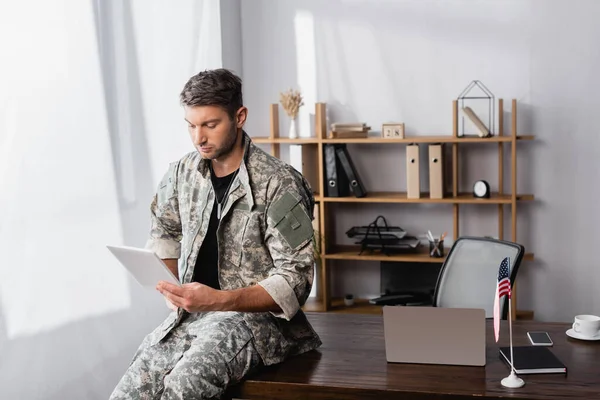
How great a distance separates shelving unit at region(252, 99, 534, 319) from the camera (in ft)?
15.1

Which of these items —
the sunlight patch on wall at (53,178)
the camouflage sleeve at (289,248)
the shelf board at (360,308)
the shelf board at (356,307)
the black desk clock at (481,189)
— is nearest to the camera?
the camouflage sleeve at (289,248)

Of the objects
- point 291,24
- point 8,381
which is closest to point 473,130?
point 291,24

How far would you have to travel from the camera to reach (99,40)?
3.60 m

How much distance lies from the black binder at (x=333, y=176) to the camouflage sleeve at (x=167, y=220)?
2092 mm

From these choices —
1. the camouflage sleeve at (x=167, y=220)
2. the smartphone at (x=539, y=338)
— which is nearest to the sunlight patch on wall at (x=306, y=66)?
the camouflage sleeve at (x=167, y=220)

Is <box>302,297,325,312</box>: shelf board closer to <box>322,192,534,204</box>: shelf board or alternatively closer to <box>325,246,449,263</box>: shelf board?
<box>325,246,449,263</box>: shelf board

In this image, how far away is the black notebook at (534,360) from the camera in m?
2.39

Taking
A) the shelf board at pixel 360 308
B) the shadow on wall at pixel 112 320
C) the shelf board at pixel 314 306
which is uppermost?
the shadow on wall at pixel 112 320

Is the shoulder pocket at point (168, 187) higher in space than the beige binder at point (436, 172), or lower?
higher

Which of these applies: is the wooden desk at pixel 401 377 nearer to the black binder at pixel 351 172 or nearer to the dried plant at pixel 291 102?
the black binder at pixel 351 172

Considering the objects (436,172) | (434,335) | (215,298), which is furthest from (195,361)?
(436,172)

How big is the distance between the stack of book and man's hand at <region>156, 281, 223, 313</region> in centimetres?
254

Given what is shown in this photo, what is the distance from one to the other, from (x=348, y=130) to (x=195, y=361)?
105 inches

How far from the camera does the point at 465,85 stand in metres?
4.80
